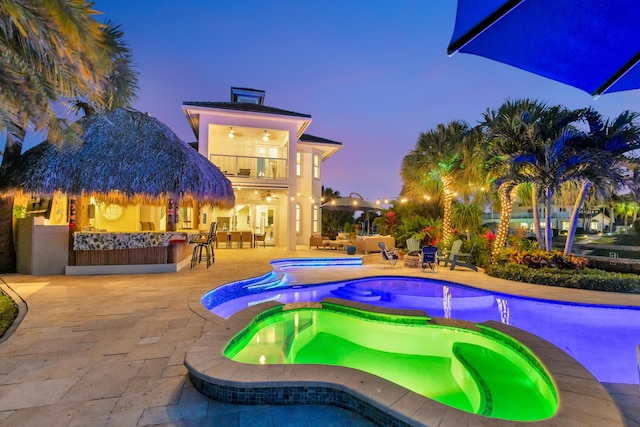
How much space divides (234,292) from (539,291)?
301 inches

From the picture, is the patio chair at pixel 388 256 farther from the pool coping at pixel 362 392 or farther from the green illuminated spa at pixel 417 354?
the pool coping at pixel 362 392

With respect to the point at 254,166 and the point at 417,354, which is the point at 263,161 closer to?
the point at 254,166

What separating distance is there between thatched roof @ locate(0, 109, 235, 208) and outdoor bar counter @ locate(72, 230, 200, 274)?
1203 millimetres

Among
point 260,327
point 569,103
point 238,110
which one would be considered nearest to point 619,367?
point 260,327

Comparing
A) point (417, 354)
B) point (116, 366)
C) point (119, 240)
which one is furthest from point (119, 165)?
point (417, 354)

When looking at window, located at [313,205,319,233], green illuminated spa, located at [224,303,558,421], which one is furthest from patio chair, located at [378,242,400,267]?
window, located at [313,205,319,233]

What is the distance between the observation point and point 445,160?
12672 mm

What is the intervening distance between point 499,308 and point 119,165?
10.7 m

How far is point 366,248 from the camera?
1370 cm

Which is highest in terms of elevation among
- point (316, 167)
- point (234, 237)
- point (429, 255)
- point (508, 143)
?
point (316, 167)

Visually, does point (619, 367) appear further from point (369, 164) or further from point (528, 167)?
point (369, 164)

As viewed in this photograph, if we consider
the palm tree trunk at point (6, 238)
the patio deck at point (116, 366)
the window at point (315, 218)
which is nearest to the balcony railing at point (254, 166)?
the window at point (315, 218)

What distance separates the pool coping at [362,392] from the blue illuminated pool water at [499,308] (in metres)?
1.61

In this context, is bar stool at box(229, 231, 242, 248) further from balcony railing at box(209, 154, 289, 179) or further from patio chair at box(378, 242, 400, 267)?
patio chair at box(378, 242, 400, 267)
